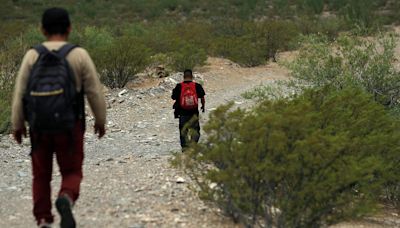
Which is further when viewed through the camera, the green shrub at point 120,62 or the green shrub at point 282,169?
the green shrub at point 120,62

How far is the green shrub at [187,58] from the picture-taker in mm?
17625

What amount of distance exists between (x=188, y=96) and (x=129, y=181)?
5.10 feet

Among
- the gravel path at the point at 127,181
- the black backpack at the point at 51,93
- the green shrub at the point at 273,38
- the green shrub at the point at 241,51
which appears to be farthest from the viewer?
the green shrub at the point at 273,38

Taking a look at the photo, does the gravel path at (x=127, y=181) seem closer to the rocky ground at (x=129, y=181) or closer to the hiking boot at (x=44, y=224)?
the rocky ground at (x=129, y=181)

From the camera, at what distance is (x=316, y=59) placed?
32.8 ft

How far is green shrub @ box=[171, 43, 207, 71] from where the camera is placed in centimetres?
1762

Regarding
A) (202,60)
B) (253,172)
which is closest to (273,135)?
(253,172)

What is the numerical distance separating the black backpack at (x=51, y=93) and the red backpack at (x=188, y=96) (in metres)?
4.22

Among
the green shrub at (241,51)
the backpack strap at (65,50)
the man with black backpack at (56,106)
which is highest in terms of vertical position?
the backpack strap at (65,50)

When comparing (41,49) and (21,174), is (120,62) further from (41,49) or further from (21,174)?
(41,49)

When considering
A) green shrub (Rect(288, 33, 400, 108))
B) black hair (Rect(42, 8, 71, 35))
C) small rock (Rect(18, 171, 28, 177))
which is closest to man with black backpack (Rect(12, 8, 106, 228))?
black hair (Rect(42, 8, 71, 35))

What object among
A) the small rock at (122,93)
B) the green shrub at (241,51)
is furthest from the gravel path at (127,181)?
the green shrub at (241,51)

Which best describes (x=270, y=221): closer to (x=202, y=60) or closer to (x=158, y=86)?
(x=158, y=86)

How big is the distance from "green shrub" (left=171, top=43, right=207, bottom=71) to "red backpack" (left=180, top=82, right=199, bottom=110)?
9435 millimetres
